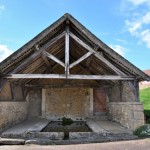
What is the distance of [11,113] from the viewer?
374 inches

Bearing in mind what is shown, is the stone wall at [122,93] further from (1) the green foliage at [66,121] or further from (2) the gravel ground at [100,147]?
(2) the gravel ground at [100,147]

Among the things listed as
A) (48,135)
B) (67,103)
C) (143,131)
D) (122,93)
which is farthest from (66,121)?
(143,131)

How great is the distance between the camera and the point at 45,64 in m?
11.0

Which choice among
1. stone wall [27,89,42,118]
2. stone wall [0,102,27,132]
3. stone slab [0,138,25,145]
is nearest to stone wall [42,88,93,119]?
Answer: stone wall [27,89,42,118]

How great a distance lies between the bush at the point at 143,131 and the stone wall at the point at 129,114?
0.26 metres

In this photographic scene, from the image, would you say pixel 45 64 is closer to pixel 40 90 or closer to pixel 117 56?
pixel 40 90

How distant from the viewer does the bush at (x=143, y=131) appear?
23.6 feet

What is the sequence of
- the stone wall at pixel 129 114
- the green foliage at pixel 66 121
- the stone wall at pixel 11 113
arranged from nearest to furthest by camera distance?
1. the stone wall at pixel 129 114
2. the stone wall at pixel 11 113
3. the green foliage at pixel 66 121

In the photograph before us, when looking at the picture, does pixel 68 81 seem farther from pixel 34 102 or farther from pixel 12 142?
pixel 12 142

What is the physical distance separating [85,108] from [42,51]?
→ 227 inches

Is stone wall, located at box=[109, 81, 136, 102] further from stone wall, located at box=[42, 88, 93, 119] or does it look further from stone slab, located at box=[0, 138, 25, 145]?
stone slab, located at box=[0, 138, 25, 145]

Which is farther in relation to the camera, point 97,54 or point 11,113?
point 11,113

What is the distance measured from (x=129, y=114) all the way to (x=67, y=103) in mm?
4923

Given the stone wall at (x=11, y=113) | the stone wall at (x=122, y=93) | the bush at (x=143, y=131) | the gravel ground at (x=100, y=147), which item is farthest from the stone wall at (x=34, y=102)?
the bush at (x=143, y=131)
